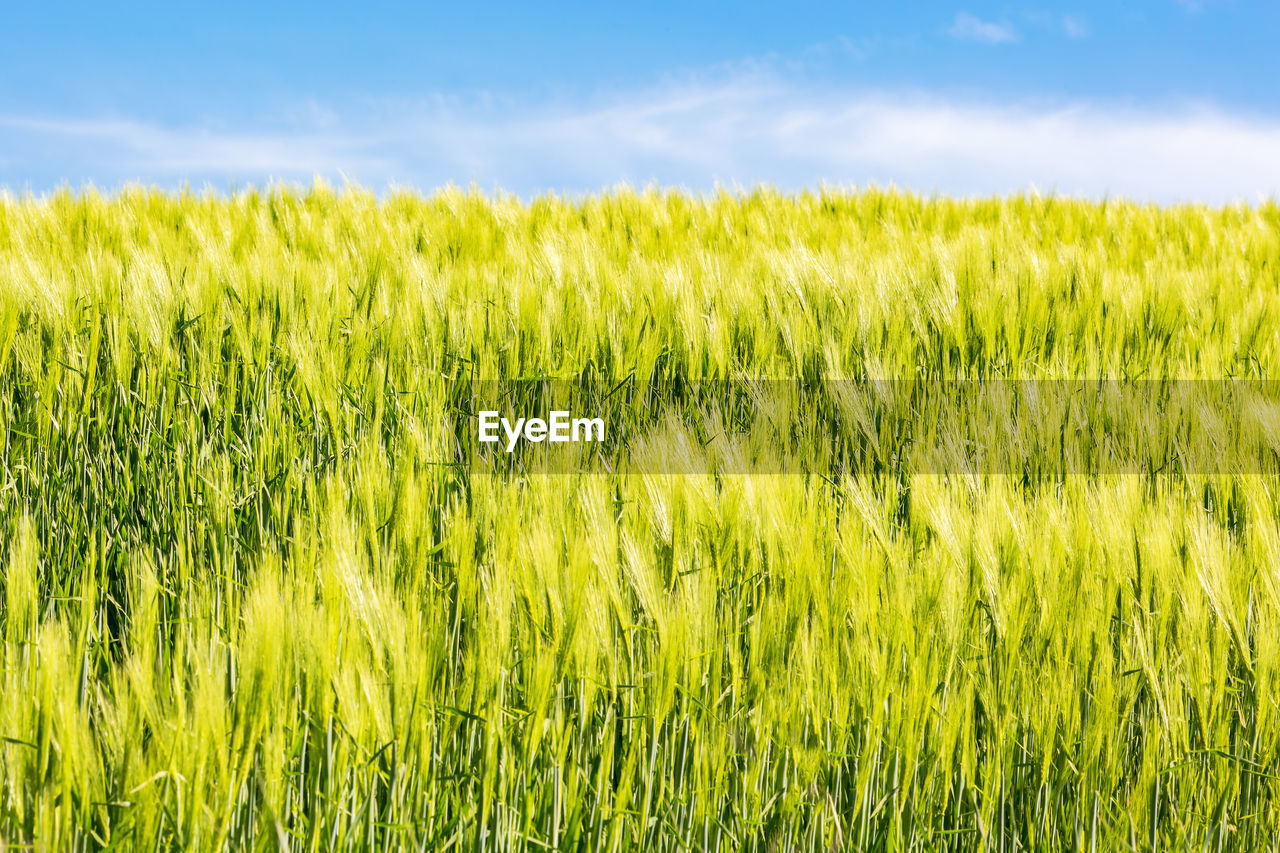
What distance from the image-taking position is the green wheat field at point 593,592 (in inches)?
36.6

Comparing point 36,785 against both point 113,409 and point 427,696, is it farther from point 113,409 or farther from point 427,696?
point 113,409

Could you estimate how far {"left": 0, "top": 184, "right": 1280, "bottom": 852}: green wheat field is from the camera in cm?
93

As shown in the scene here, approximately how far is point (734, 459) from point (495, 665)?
0.74 metres

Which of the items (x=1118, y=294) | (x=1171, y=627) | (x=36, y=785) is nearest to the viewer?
(x=36, y=785)

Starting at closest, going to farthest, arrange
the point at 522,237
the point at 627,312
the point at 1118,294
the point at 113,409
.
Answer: the point at 113,409 → the point at 627,312 → the point at 1118,294 → the point at 522,237

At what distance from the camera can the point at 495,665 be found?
0.97 metres

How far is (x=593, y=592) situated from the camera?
1063 mm

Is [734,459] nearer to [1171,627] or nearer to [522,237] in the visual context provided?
[1171,627]

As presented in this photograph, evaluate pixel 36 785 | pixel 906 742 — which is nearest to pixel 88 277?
pixel 36 785

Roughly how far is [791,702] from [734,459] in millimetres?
668

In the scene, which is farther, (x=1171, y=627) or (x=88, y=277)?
(x=88, y=277)

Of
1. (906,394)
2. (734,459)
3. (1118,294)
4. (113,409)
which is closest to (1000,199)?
(1118,294)

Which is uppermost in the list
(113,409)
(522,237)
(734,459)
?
(522,237)

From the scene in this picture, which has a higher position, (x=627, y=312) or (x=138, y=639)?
(x=627, y=312)
